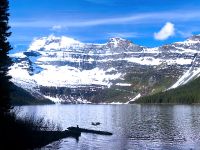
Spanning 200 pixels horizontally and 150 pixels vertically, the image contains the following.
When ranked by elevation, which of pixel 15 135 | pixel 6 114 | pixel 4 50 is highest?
pixel 4 50

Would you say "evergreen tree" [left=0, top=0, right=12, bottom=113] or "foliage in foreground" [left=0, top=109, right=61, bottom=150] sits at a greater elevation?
"evergreen tree" [left=0, top=0, right=12, bottom=113]

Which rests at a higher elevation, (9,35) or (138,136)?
(9,35)

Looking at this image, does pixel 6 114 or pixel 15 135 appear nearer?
pixel 15 135

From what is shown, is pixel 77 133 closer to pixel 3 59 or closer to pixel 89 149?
pixel 89 149

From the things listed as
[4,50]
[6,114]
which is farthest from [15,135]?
[4,50]

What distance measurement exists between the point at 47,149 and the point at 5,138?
2103cm

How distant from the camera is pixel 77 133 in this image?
99.9m

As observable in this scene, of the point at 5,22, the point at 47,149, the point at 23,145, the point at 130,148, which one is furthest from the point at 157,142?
the point at 5,22

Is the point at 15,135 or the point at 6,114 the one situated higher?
the point at 6,114

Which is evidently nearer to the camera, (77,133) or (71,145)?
(71,145)

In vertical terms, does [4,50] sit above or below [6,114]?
above

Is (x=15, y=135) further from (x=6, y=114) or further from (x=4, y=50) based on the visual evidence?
(x=4, y=50)

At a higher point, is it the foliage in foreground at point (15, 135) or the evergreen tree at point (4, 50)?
the evergreen tree at point (4, 50)

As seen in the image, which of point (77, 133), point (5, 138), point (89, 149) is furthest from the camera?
point (77, 133)
